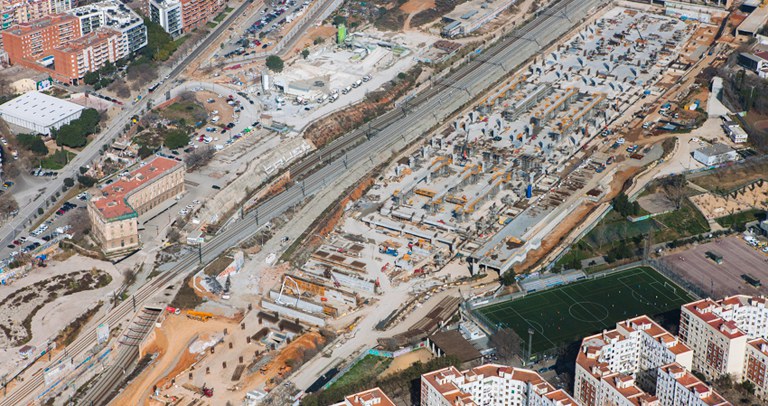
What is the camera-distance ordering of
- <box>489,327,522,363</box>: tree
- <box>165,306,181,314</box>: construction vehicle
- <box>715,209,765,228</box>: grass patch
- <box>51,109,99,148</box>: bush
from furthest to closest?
<box>51,109,99,148</box>: bush → <box>715,209,765,228</box>: grass patch → <box>165,306,181,314</box>: construction vehicle → <box>489,327,522,363</box>: tree

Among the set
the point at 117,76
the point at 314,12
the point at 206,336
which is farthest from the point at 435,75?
the point at 206,336

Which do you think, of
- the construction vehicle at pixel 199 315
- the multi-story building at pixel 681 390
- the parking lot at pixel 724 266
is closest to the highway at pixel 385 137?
the construction vehicle at pixel 199 315

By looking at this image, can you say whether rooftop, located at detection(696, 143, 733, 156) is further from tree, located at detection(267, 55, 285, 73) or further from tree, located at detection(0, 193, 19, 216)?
tree, located at detection(0, 193, 19, 216)

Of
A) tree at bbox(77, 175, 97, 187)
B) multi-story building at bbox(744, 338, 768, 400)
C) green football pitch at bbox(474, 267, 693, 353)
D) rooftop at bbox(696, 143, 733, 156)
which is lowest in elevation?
tree at bbox(77, 175, 97, 187)

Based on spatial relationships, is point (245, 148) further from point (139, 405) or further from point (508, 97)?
point (139, 405)

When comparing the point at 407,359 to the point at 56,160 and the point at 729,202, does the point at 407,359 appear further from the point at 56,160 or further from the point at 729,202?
the point at 56,160

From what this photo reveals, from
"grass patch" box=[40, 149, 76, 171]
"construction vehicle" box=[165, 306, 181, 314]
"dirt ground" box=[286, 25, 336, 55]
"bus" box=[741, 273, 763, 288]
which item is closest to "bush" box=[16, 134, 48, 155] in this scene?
"grass patch" box=[40, 149, 76, 171]
